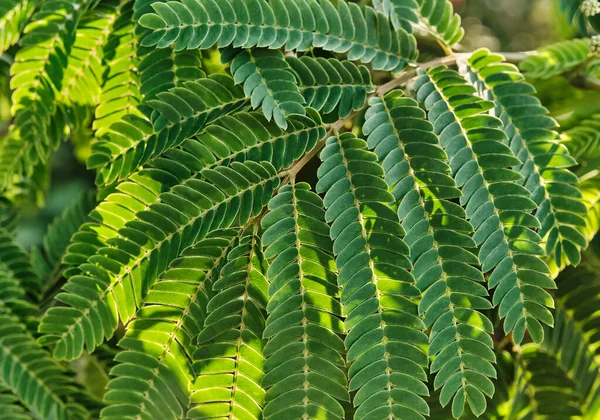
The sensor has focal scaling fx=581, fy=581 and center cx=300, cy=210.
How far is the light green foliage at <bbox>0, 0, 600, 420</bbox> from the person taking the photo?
0.73 metres

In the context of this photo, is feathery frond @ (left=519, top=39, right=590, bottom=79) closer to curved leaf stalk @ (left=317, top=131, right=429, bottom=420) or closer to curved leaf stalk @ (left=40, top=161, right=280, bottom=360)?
curved leaf stalk @ (left=317, top=131, right=429, bottom=420)

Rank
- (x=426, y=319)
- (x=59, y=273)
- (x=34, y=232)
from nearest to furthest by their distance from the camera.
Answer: (x=426, y=319) → (x=59, y=273) → (x=34, y=232)

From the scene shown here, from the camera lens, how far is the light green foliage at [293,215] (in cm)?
73

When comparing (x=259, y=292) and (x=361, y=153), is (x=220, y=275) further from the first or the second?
(x=361, y=153)

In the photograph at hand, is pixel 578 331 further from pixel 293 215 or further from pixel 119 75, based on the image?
pixel 119 75

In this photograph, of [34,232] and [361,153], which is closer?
[361,153]

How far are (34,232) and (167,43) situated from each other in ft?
6.17

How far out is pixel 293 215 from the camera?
30.8 inches

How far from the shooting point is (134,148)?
884 mm

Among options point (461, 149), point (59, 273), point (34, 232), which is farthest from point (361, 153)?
point (34, 232)

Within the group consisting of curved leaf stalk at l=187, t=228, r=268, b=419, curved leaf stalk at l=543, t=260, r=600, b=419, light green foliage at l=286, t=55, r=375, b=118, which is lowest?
curved leaf stalk at l=187, t=228, r=268, b=419

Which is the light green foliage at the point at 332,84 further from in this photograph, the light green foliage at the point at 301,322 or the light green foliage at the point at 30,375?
the light green foliage at the point at 30,375

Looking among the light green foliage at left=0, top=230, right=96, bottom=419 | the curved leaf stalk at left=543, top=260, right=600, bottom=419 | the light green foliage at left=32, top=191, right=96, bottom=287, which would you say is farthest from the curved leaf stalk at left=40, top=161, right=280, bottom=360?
the curved leaf stalk at left=543, top=260, right=600, bottom=419

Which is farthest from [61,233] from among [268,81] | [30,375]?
[268,81]
